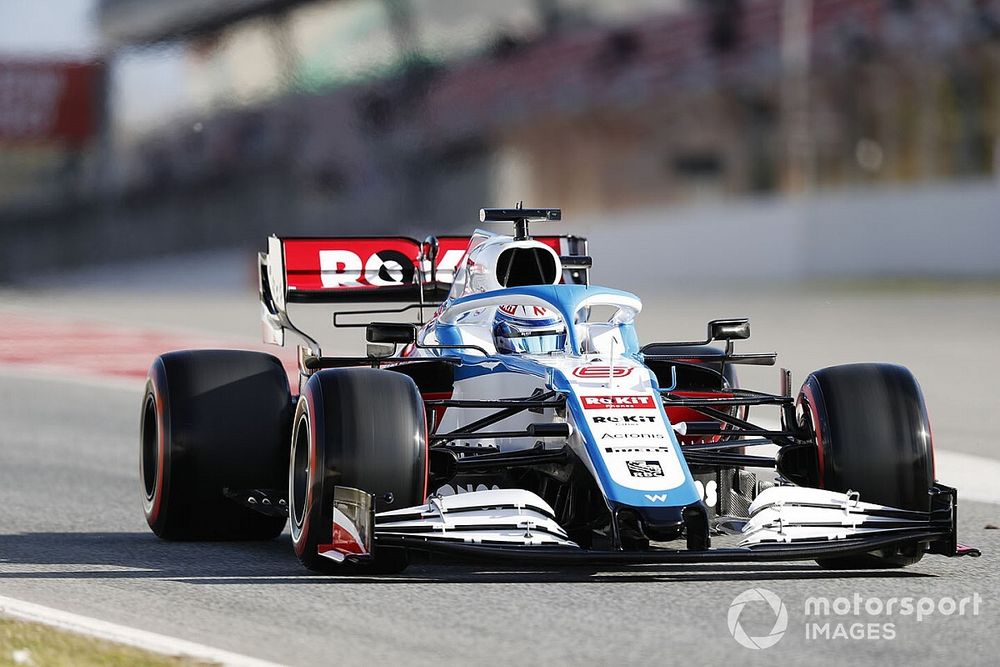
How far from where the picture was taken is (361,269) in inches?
391

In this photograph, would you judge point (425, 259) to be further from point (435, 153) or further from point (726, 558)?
point (435, 153)

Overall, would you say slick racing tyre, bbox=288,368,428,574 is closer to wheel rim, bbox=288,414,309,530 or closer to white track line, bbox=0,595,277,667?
wheel rim, bbox=288,414,309,530

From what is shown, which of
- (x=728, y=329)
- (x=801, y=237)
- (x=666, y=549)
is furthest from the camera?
(x=801, y=237)

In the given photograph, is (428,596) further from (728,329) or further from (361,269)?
(361,269)

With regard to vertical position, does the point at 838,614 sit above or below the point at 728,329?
below

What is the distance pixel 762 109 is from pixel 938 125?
3.32 m

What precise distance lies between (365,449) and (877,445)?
2.04 m

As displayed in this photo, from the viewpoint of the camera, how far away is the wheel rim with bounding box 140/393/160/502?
856cm

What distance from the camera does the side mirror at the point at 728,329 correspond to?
8094 mm

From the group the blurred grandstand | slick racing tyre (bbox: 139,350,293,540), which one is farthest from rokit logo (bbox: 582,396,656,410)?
the blurred grandstand

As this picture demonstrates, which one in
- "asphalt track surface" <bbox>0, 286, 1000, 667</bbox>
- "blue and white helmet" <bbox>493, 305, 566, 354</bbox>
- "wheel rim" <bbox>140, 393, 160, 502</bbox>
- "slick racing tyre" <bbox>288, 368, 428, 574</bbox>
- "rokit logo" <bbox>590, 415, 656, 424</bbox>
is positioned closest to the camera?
"asphalt track surface" <bbox>0, 286, 1000, 667</bbox>

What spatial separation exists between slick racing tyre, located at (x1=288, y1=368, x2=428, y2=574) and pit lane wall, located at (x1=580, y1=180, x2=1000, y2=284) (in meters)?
24.4

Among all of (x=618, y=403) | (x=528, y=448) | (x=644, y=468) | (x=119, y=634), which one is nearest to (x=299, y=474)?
(x=528, y=448)

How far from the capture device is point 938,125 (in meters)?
33.2
